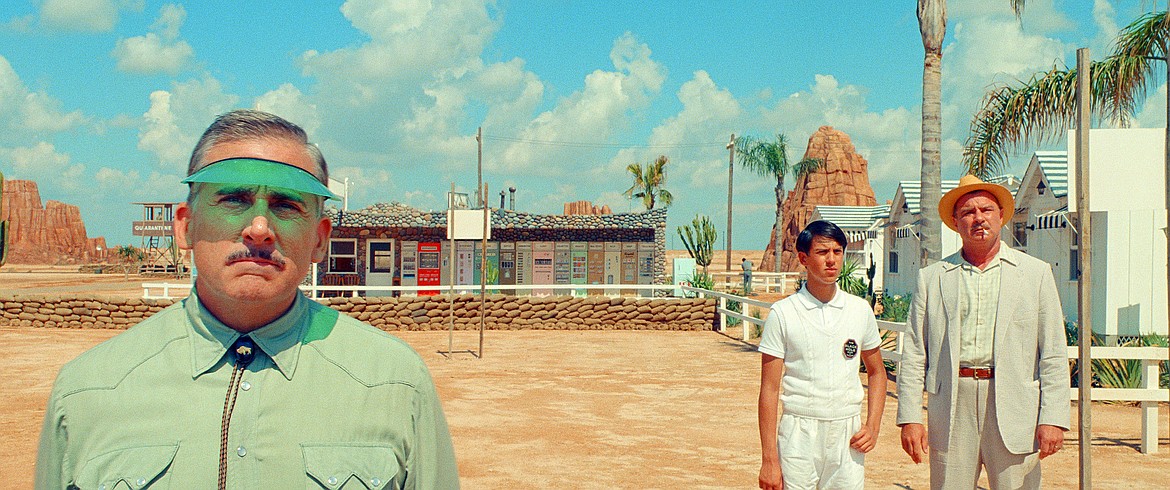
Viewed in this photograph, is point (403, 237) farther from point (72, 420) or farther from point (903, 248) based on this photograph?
point (72, 420)

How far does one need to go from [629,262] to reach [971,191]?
23.7 meters

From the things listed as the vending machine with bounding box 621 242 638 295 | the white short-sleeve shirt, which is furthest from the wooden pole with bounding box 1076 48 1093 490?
the vending machine with bounding box 621 242 638 295

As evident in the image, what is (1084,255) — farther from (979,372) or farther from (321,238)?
(321,238)

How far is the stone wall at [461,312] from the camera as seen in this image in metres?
21.4

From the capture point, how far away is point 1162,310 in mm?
14711

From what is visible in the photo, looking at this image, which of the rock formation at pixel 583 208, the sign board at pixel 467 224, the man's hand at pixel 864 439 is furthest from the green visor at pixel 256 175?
the rock formation at pixel 583 208

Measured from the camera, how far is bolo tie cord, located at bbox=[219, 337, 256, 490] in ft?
5.42

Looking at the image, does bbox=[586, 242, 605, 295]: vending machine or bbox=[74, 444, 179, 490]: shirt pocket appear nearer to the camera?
bbox=[74, 444, 179, 490]: shirt pocket

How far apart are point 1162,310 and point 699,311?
1008 centimetres

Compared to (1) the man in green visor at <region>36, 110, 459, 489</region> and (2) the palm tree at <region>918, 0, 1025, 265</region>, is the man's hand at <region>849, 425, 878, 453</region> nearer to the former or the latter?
(1) the man in green visor at <region>36, 110, 459, 489</region>

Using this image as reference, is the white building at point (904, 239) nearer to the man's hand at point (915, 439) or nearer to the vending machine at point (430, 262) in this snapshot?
the vending machine at point (430, 262)

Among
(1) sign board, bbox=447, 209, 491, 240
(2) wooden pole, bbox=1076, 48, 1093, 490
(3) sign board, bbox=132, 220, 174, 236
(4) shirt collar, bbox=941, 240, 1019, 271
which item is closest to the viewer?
(4) shirt collar, bbox=941, 240, 1019, 271

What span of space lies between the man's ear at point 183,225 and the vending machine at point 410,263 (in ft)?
85.5

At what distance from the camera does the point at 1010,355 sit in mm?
4016
